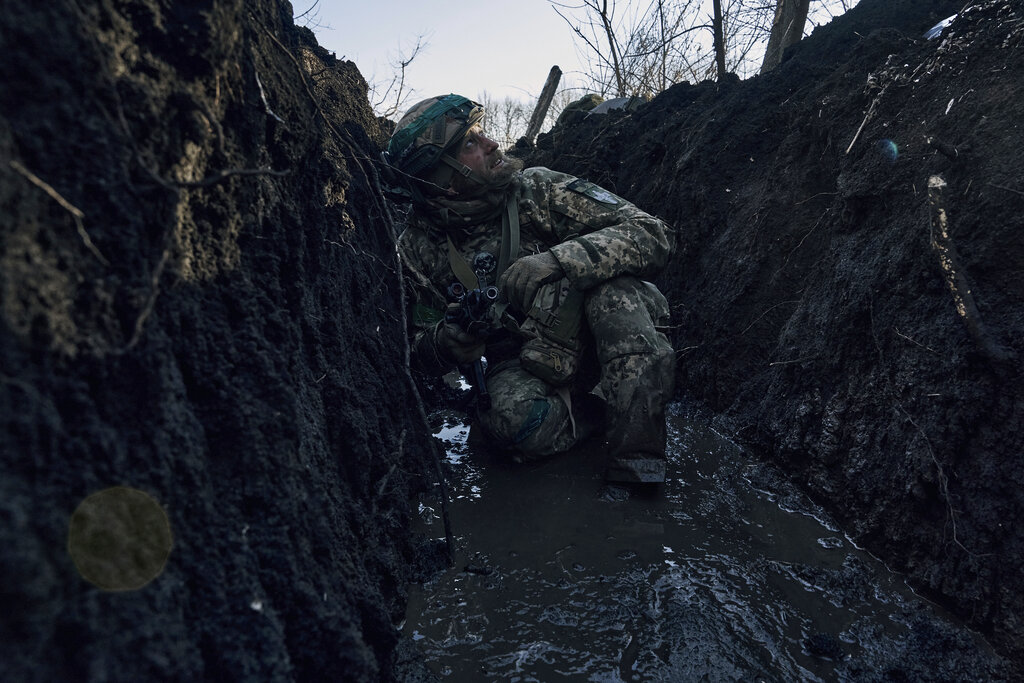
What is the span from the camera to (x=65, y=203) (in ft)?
2.47

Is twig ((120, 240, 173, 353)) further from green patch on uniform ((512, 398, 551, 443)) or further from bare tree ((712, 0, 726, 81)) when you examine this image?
bare tree ((712, 0, 726, 81))

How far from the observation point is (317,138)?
1.88m

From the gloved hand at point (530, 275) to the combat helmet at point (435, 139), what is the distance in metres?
0.58

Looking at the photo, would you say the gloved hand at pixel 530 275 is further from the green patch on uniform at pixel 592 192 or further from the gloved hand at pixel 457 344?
the green patch on uniform at pixel 592 192

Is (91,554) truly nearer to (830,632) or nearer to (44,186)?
(44,186)

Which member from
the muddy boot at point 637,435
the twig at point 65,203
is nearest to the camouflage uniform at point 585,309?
the muddy boot at point 637,435

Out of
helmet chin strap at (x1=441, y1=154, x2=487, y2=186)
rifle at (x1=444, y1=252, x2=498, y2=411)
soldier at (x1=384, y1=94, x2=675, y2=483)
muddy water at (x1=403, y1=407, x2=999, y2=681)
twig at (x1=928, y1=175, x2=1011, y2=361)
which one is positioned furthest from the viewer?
helmet chin strap at (x1=441, y1=154, x2=487, y2=186)

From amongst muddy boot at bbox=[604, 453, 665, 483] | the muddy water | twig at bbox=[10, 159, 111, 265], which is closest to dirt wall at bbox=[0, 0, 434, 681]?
twig at bbox=[10, 159, 111, 265]

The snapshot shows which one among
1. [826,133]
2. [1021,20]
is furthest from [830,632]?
[826,133]

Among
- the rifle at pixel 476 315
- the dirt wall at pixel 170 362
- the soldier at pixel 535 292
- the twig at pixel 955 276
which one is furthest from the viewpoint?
the rifle at pixel 476 315

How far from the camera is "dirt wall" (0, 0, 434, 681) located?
27.5 inches

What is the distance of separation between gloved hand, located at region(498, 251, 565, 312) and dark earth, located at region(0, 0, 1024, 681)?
0.67 meters

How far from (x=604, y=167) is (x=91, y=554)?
5.74m

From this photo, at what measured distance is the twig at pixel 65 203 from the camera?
0.72m
